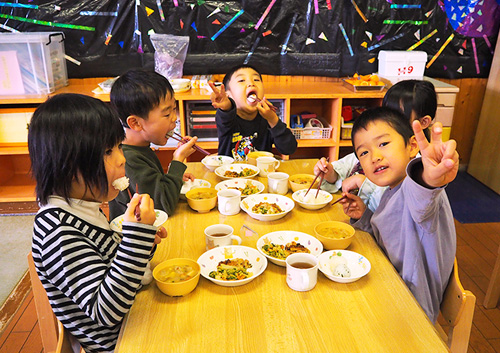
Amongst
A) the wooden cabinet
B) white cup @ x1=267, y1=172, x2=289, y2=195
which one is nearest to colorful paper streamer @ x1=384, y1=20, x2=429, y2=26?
the wooden cabinet

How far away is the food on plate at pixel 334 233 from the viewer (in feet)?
4.57

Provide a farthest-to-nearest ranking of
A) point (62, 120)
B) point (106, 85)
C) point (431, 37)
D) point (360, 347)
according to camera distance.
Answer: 1. point (431, 37)
2. point (106, 85)
3. point (62, 120)
4. point (360, 347)

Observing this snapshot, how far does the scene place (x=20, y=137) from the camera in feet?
11.3

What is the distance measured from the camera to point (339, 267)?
1.22 meters

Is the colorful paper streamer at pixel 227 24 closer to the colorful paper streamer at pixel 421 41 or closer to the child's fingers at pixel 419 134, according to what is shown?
the colorful paper streamer at pixel 421 41

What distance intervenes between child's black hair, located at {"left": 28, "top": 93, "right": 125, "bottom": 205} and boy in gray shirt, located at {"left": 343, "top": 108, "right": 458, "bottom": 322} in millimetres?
815

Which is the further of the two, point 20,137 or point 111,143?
point 20,137

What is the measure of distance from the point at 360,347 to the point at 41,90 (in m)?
3.20

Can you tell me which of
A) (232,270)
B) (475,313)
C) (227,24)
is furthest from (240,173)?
(227,24)

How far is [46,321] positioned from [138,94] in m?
0.92

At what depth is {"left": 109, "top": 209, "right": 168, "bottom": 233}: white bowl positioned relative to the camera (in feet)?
4.28

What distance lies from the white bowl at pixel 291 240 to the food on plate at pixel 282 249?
0.01 m

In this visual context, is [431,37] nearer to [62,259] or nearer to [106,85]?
[106,85]

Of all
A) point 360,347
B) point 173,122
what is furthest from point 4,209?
point 360,347
